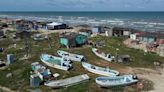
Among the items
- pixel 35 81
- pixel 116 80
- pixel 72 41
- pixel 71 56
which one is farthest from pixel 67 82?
pixel 72 41

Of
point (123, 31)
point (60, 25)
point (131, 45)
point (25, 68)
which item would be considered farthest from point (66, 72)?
point (60, 25)

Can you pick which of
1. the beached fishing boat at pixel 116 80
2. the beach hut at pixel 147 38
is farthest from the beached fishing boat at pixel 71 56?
the beach hut at pixel 147 38

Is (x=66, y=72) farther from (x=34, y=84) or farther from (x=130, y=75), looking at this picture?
(x=130, y=75)

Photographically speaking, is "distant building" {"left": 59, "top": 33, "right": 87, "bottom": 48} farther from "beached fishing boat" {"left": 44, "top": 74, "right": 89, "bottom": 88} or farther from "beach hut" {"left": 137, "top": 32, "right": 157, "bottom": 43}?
"beached fishing boat" {"left": 44, "top": 74, "right": 89, "bottom": 88}

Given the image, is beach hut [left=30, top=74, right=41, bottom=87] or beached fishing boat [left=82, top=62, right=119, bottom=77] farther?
beached fishing boat [left=82, top=62, right=119, bottom=77]

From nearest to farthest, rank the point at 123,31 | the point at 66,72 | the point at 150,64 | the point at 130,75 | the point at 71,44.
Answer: the point at 130,75 → the point at 66,72 → the point at 150,64 → the point at 71,44 → the point at 123,31

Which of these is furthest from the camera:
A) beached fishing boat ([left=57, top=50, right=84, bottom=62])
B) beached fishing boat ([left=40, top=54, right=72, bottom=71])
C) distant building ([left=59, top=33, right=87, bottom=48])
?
distant building ([left=59, top=33, right=87, bottom=48])

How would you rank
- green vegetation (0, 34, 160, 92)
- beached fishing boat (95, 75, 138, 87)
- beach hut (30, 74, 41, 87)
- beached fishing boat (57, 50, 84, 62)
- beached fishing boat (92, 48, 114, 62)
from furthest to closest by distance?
beached fishing boat (92, 48, 114, 62), beached fishing boat (57, 50, 84, 62), beach hut (30, 74, 41, 87), green vegetation (0, 34, 160, 92), beached fishing boat (95, 75, 138, 87)

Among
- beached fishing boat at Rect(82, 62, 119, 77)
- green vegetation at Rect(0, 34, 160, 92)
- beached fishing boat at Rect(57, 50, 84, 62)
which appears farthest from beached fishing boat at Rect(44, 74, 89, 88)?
beached fishing boat at Rect(57, 50, 84, 62)
